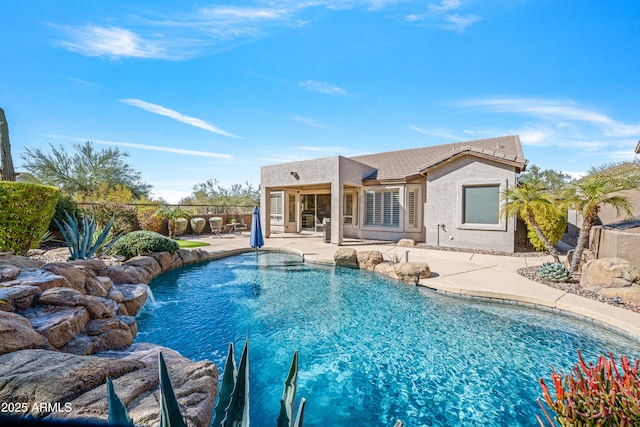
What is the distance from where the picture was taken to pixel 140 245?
9.81m

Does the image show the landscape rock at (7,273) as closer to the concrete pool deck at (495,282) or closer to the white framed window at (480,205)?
the concrete pool deck at (495,282)

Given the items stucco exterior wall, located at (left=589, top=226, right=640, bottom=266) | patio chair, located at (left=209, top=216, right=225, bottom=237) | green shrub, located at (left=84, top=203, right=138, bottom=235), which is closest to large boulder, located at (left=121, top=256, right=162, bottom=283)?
green shrub, located at (left=84, top=203, right=138, bottom=235)

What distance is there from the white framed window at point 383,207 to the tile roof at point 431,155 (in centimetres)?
98

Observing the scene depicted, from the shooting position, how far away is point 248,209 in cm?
2438

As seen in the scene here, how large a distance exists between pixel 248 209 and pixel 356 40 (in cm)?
1711

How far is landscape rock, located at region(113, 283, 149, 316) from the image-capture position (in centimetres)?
610

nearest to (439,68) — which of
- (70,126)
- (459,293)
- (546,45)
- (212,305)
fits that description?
(546,45)

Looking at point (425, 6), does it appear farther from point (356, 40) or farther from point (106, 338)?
point (106, 338)

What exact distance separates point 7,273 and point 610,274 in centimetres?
1275

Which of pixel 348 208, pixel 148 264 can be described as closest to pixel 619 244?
pixel 348 208

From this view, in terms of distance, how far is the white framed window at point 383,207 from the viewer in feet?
52.3

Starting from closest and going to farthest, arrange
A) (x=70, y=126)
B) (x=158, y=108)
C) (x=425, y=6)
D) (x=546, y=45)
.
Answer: (x=425, y=6), (x=546, y=45), (x=158, y=108), (x=70, y=126)

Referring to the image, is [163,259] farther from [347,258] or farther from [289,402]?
[289,402]

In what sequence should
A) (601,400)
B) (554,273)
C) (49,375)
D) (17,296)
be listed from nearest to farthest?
(601,400) < (49,375) < (17,296) < (554,273)
